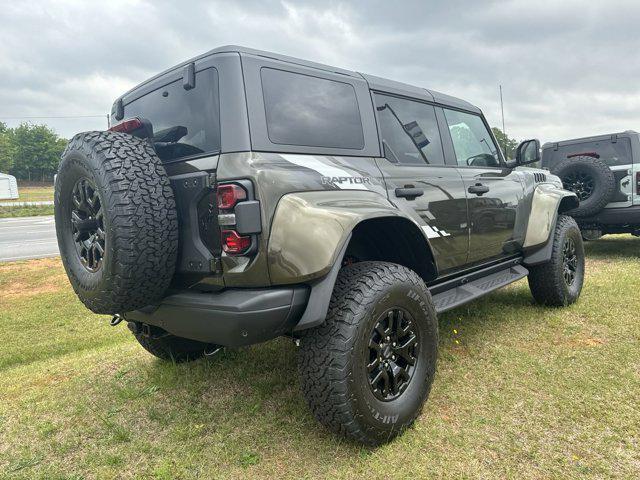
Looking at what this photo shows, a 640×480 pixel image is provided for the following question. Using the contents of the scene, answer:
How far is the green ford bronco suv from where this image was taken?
6.62ft

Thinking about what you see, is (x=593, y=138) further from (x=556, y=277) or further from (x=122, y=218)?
(x=122, y=218)

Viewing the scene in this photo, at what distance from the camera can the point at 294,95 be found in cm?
236

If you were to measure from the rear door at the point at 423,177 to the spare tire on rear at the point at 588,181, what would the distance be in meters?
4.28

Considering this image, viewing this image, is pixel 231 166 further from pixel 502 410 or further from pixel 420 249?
pixel 502 410

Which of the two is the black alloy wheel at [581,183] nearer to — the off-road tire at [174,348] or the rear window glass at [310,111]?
the rear window glass at [310,111]

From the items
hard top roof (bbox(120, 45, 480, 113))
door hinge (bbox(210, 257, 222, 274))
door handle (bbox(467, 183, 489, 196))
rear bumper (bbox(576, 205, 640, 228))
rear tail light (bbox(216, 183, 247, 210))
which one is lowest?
rear bumper (bbox(576, 205, 640, 228))

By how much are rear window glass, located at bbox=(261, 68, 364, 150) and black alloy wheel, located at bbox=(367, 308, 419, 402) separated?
3.22 ft

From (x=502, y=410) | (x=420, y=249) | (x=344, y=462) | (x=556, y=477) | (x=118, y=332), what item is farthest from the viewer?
(x=118, y=332)

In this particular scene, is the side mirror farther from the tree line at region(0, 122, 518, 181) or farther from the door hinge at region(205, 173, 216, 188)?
the tree line at region(0, 122, 518, 181)

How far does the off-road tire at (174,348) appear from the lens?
3.22 metres

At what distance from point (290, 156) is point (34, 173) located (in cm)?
7965

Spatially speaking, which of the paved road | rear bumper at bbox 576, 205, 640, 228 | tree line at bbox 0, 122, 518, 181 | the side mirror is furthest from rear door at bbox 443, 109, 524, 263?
tree line at bbox 0, 122, 518, 181

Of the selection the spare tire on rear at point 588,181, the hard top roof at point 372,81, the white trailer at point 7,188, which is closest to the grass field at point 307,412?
the hard top roof at point 372,81

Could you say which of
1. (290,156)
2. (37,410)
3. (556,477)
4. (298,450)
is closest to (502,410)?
(556,477)
